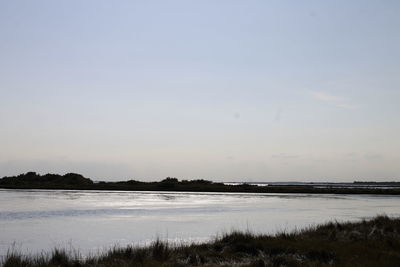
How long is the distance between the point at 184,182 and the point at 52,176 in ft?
98.5

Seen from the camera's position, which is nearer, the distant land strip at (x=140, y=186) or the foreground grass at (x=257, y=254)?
the foreground grass at (x=257, y=254)

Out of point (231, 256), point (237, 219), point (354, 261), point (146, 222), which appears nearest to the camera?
point (354, 261)

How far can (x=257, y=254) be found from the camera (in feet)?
54.3

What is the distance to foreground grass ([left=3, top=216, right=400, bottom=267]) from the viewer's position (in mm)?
14062

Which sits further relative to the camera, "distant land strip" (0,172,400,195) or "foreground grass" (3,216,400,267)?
"distant land strip" (0,172,400,195)

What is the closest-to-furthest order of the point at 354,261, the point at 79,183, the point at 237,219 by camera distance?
the point at 354,261 → the point at 237,219 → the point at 79,183

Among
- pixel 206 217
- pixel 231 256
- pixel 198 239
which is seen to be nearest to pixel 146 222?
pixel 206 217

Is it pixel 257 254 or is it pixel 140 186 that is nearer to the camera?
pixel 257 254

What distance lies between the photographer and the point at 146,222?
99.2ft

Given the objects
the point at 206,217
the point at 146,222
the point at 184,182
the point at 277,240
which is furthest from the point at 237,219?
the point at 184,182

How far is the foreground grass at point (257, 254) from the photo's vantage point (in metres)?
14.1

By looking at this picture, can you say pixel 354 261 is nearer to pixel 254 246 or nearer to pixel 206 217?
pixel 254 246

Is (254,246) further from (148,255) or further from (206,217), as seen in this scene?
(206,217)

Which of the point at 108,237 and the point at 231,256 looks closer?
the point at 231,256
